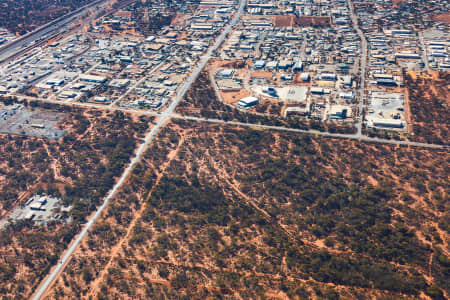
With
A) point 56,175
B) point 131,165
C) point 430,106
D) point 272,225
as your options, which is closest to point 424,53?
point 430,106

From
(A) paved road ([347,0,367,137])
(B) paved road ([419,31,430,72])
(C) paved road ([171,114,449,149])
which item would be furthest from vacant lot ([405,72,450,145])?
(A) paved road ([347,0,367,137])

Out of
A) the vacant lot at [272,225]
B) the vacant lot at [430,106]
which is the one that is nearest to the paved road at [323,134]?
the vacant lot at [430,106]

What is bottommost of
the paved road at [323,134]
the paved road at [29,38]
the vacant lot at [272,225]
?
the vacant lot at [272,225]

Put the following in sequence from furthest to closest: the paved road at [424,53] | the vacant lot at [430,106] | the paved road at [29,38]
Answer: the paved road at [29,38] → the paved road at [424,53] → the vacant lot at [430,106]

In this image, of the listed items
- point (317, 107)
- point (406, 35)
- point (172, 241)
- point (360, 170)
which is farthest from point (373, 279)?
point (406, 35)

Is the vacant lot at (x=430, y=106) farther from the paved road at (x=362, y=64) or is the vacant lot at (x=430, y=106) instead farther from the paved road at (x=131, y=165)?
the paved road at (x=131, y=165)
